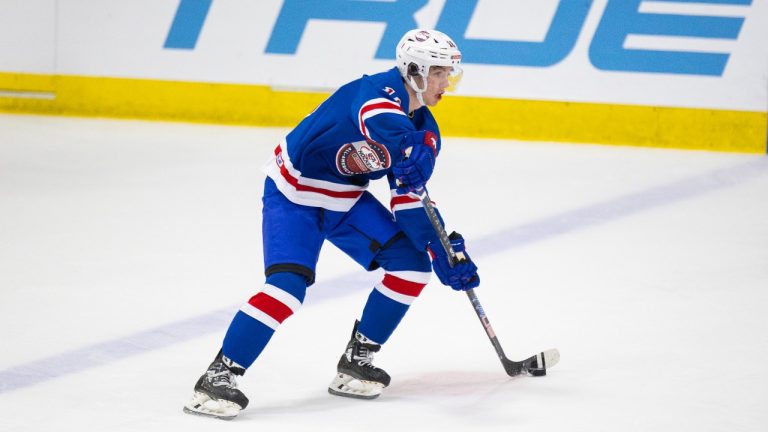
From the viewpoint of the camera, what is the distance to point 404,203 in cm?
305

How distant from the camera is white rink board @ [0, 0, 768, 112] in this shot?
6.73 metres

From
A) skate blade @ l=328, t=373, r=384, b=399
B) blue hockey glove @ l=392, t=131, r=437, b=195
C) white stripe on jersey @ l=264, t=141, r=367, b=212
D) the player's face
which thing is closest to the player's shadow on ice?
skate blade @ l=328, t=373, r=384, b=399

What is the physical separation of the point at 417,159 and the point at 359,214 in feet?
1.35

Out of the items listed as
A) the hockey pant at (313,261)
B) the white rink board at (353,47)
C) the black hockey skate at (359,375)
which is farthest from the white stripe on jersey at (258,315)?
the white rink board at (353,47)

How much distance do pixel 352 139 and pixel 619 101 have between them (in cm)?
413

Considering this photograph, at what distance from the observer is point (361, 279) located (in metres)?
4.25

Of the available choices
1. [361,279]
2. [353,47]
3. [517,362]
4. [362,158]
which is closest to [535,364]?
[517,362]

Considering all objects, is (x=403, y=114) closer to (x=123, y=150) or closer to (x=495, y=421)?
(x=495, y=421)

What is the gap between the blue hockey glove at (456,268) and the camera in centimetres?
297

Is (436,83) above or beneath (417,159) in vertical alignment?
above

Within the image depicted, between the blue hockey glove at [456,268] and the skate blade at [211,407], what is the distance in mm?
588

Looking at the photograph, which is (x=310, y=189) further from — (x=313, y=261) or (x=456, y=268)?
(x=456, y=268)

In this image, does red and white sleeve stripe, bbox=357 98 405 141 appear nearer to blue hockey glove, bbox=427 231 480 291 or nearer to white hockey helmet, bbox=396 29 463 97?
white hockey helmet, bbox=396 29 463 97

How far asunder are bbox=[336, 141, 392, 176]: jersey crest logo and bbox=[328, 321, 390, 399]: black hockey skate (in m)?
0.44
